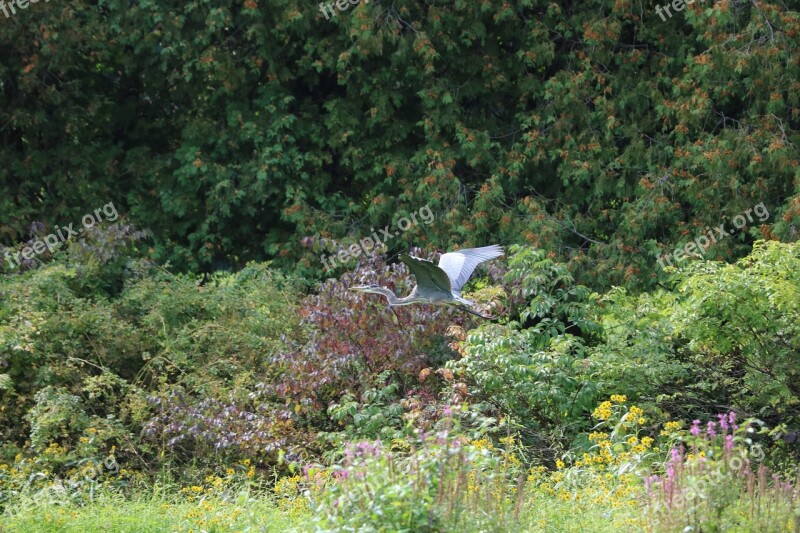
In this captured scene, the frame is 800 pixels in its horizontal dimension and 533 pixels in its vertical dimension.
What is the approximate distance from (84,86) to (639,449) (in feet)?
29.5

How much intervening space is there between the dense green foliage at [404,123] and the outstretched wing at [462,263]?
342 cm

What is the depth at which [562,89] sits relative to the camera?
36.3 feet

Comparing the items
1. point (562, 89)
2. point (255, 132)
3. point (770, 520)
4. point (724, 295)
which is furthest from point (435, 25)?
point (770, 520)

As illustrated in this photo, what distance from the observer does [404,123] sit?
39.4ft

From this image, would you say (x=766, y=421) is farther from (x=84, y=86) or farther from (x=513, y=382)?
(x=84, y=86)

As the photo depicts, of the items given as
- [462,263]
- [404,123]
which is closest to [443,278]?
[462,263]

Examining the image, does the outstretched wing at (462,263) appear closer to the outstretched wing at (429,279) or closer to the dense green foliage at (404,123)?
the outstretched wing at (429,279)

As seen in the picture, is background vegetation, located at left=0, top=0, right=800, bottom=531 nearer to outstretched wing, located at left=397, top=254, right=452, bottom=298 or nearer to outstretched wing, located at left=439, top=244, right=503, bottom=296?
outstretched wing, located at left=439, top=244, right=503, bottom=296

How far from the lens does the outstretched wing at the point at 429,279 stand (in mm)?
6054

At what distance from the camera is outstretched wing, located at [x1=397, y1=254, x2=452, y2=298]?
19.9 feet

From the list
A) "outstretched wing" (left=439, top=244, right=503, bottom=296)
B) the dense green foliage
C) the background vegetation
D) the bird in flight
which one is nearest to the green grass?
the background vegetation

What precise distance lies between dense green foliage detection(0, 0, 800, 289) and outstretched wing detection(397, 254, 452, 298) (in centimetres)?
416

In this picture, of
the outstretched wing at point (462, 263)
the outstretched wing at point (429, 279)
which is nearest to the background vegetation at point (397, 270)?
the outstretched wing at point (462, 263)

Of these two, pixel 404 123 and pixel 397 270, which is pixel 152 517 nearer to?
pixel 397 270
